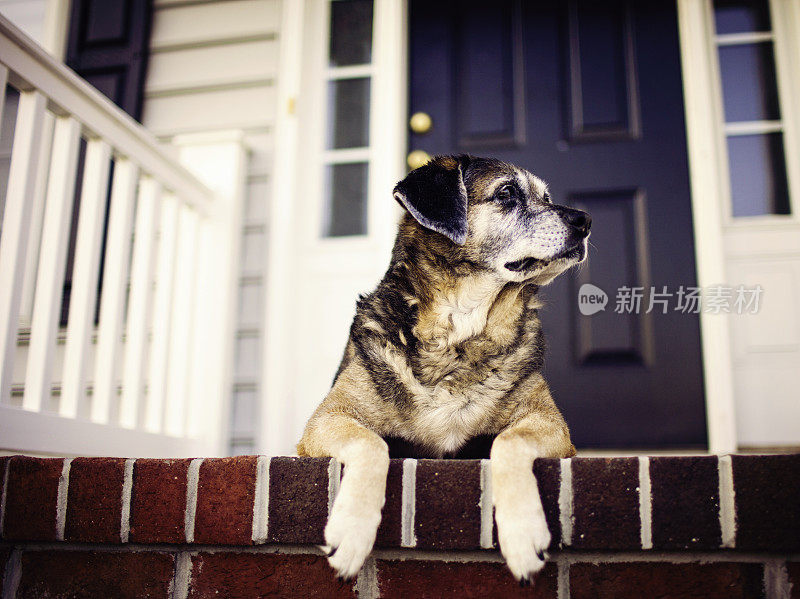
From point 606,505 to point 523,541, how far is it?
18 centimetres

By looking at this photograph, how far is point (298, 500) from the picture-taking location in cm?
133

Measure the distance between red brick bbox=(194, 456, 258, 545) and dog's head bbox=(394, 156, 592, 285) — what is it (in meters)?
0.92

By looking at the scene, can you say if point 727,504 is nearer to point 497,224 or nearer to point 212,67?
point 497,224

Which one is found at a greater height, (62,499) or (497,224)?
(497,224)

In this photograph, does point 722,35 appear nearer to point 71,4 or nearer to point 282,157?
point 282,157

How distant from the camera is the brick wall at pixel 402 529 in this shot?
122cm

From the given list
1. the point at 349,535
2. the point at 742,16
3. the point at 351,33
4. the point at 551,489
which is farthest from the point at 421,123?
the point at 349,535

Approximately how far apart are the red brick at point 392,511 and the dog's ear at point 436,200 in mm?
840

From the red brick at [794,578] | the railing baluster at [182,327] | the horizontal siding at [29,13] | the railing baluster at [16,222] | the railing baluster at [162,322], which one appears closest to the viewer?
the red brick at [794,578]

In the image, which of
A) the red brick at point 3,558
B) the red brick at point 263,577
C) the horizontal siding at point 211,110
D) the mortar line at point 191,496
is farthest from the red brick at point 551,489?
the horizontal siding at point 211,110

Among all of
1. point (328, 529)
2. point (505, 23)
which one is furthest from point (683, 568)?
point (505, 23)

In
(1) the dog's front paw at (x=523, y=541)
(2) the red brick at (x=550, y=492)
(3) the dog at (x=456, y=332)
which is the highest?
(3) the dog at (x=456, y=332)

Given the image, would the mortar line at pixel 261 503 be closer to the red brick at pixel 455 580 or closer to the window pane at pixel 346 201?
the red brick at pixel 455 580

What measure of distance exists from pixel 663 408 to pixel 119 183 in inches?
104
